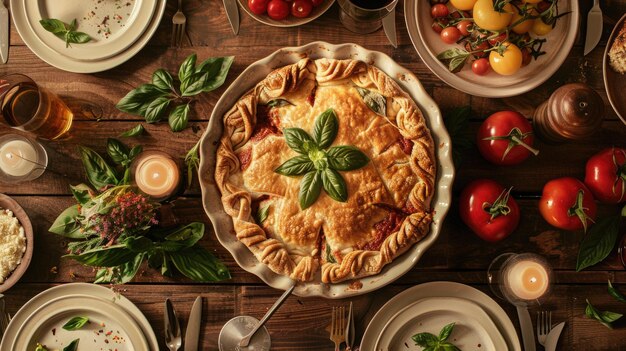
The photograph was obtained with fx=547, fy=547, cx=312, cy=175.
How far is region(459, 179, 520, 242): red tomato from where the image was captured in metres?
2.65

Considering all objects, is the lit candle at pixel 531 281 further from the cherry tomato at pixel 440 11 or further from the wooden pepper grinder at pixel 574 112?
the cherry tomato at pixel 440 11

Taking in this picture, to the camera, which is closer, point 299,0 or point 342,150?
point 342,150

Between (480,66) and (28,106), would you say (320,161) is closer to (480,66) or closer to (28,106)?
(480,66)

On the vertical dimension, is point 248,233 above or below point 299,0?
below

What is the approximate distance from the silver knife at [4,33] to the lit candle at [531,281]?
294 centimetres

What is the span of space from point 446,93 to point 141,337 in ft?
6.72

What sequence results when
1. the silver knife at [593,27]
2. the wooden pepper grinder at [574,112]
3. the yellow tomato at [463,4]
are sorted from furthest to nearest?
the silver knife at [593,27]
the yellow tomato at [463,4]
the wooden pepper grinder at [574,112]

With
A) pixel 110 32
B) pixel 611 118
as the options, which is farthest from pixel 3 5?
pixel 611 118

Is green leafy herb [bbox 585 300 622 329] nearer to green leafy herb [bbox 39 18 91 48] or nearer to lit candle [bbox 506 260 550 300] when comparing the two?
lit candle [bbox 506 260 550 300]

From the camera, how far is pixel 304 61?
8.87ft

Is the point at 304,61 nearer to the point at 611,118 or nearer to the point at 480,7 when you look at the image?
the point at 480,7

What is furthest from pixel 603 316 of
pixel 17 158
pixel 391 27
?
pixel 17 158

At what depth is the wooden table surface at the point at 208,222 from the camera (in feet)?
9.44

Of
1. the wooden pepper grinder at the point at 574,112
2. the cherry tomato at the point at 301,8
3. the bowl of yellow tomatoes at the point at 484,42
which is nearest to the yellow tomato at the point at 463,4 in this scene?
the bowl of yellow tomatoes at the point at 484,42
